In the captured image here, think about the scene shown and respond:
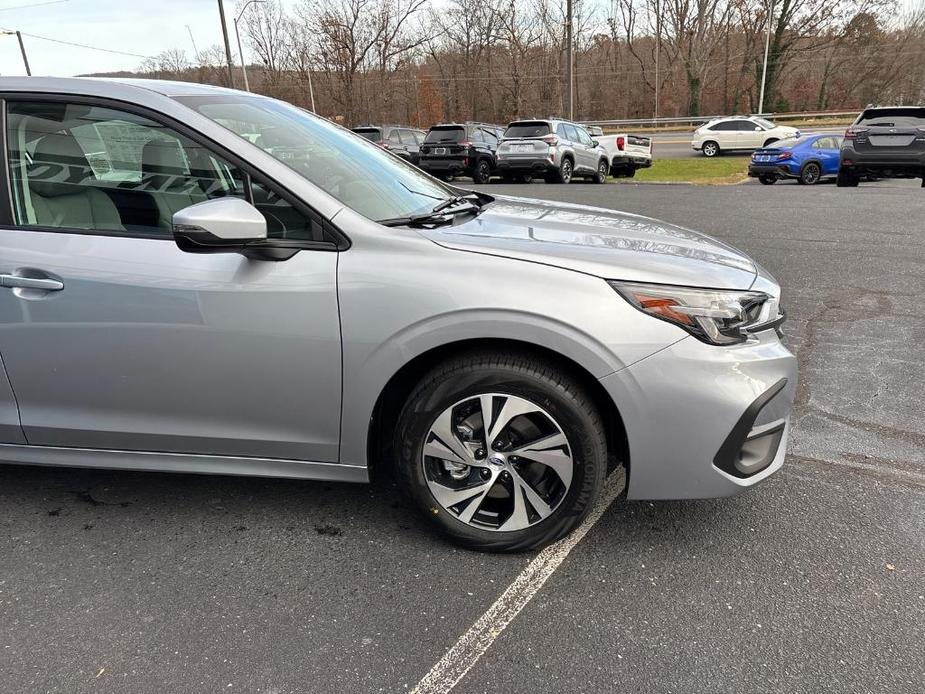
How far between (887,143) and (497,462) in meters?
14.8

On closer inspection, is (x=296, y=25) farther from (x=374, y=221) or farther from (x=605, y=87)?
(x=374, y=221)

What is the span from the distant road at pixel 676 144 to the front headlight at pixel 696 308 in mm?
27573

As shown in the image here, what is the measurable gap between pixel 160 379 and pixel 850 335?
185 inches

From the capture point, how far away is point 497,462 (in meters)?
2.44

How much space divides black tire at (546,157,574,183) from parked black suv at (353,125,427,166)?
16.0 feet

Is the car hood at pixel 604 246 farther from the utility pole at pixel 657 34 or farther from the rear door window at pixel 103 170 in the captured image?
the utility pole at pixel 657 34

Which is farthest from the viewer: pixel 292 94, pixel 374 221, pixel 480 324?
pixel 292 94

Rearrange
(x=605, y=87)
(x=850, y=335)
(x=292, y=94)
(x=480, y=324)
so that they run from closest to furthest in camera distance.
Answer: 1. (x=480, y=324)
2. (x=850, y=335)
3. (x=292, y=94)
4. (x=605, y=87)

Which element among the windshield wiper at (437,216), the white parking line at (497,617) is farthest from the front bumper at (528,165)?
the white parking line at (497,617)

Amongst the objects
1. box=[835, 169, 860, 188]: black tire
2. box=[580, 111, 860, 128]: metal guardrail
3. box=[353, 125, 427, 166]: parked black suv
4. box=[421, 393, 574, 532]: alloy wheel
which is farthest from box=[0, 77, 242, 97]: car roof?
box=[580, 111, 860, 128]: metal guardrail

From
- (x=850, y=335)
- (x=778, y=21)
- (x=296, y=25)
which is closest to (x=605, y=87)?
(x=778, y=21)

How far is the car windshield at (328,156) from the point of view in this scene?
8.50ft

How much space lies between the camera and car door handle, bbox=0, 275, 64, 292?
2.48 metres

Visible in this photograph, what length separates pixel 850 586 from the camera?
233 centimetres
